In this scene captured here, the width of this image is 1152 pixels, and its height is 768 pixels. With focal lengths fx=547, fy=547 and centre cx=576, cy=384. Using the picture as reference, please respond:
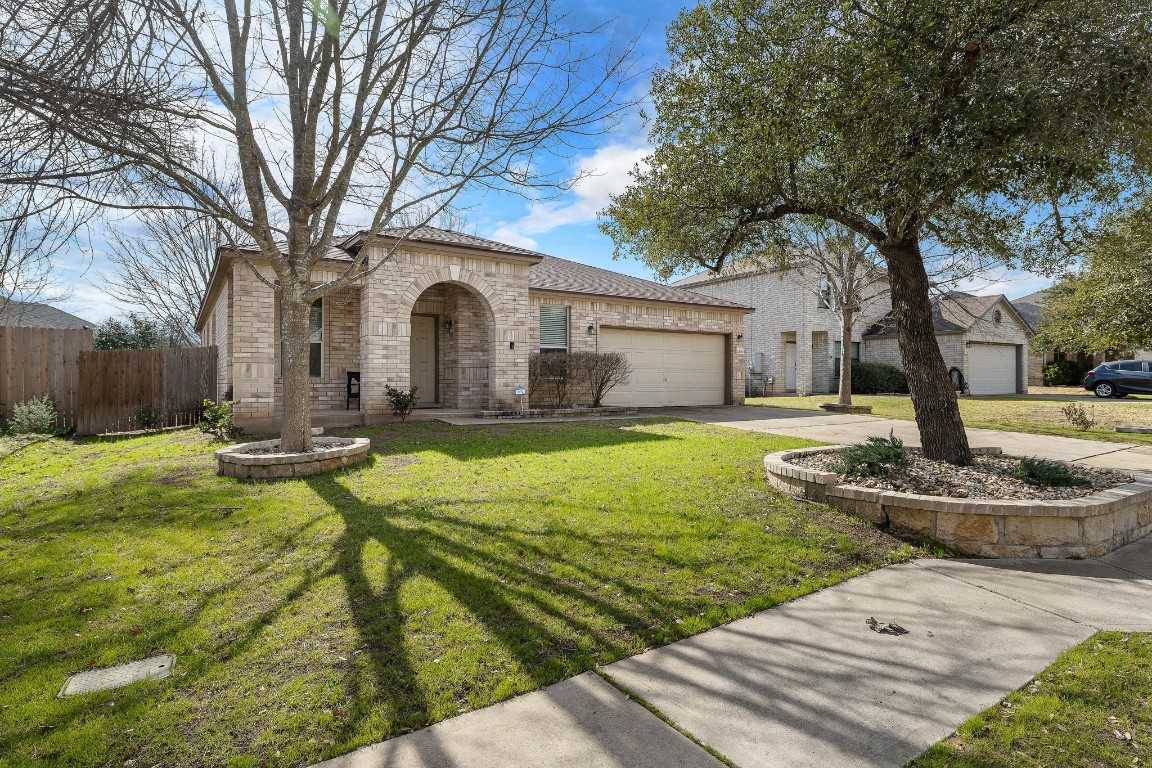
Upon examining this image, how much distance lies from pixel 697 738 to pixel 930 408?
17.6ft

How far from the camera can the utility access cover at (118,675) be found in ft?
8.24

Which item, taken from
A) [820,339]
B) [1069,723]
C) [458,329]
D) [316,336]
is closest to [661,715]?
[1069,723]

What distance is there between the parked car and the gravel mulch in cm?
2011

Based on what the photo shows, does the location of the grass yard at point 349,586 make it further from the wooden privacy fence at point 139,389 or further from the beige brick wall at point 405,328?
the wooden privacy fence at point 139,389

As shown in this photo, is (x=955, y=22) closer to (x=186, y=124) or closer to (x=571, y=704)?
(x=571, y=704)

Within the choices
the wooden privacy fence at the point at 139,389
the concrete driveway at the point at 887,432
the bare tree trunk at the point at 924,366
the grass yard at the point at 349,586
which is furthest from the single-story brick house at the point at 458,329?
the bare tree trunk at the point at 924,366

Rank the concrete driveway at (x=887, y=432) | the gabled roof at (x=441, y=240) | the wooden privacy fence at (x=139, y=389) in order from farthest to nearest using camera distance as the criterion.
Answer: the gabled roof at (x=441, y=240)
the wooden privacy fence at (x=139, y=389)
the concrete driveway at (x=887, y=432)

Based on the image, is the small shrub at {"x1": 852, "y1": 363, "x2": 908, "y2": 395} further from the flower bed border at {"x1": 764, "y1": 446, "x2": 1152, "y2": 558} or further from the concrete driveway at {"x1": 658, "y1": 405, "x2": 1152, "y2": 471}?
the flower bed border at {"x1": 764, "y1": 446, "x2": 1152, "y2": 558}

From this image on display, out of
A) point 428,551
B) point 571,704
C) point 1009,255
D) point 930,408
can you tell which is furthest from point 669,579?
point 1009,255

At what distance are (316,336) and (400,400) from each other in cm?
276

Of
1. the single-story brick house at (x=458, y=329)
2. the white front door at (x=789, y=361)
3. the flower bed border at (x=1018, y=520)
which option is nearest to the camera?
the flower bed border at (x=1018, y=520)

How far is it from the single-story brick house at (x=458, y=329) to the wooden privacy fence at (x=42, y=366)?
2.64 m

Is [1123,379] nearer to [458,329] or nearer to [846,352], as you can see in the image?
[846,352]

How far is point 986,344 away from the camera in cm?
2475
